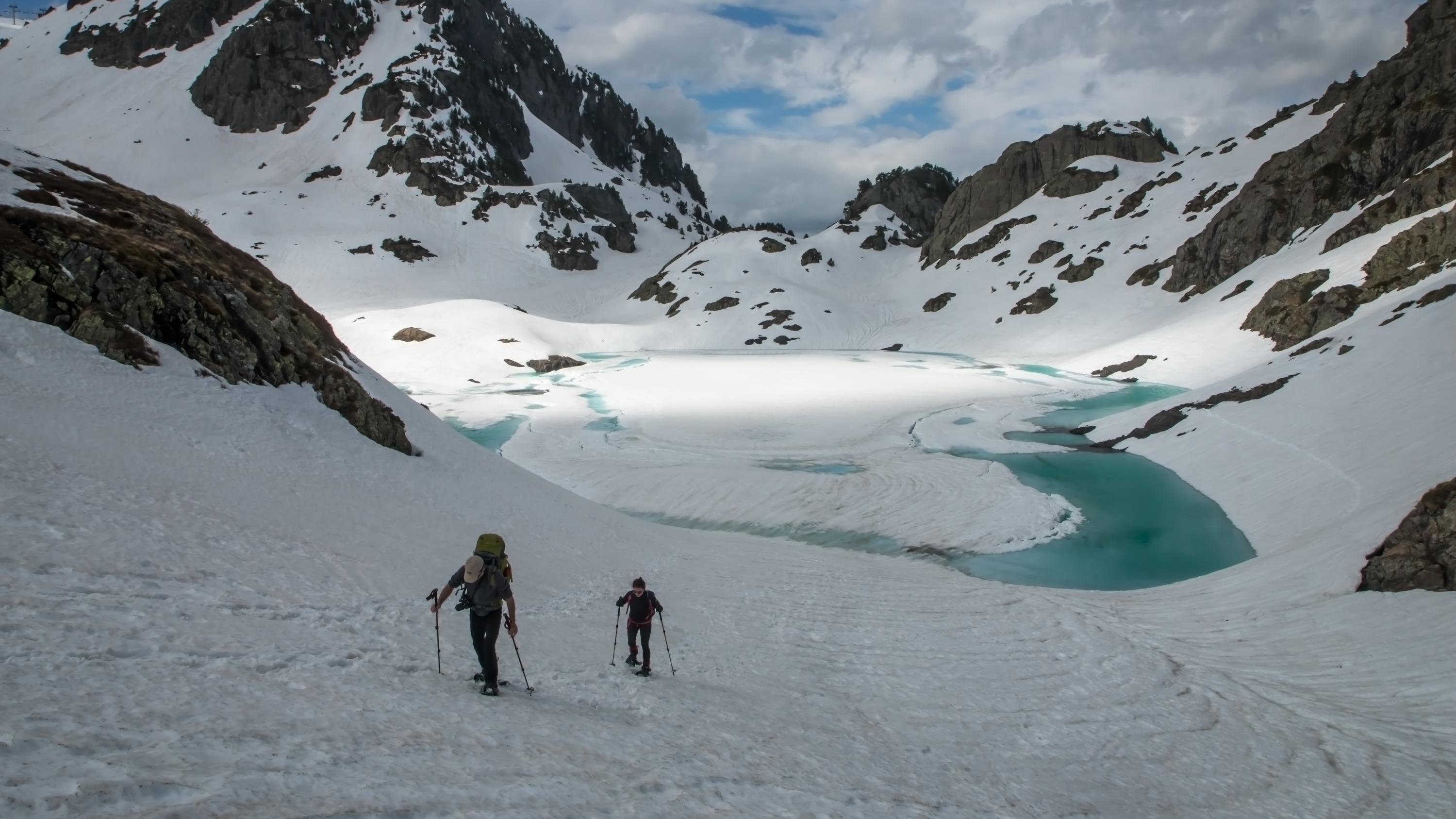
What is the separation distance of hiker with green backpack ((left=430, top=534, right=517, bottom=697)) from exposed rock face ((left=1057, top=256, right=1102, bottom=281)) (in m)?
99.7

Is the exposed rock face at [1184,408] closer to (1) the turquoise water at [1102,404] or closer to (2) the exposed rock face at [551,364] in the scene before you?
(1) the turquoise water at [1102,404]

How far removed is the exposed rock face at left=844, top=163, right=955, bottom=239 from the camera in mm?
161875

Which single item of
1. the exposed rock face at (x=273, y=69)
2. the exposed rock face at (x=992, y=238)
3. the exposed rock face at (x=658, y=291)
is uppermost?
the exposed rock face at (x=273, y=69)

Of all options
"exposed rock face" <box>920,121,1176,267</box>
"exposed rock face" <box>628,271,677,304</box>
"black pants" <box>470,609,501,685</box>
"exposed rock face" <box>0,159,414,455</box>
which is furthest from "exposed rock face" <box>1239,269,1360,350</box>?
"exposed rock face" <box>628,271,677,304</box>

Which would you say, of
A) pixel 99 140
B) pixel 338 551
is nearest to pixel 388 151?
pixel 99 140

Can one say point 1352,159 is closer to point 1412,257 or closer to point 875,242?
point 1412,257

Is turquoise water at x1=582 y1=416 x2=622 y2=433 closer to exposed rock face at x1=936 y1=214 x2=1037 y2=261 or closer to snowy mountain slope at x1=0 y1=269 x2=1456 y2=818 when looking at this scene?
snowy mountain slope at x1=0 y1=269 x2=1456 y2=818

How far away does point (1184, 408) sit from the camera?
36625 millimetres

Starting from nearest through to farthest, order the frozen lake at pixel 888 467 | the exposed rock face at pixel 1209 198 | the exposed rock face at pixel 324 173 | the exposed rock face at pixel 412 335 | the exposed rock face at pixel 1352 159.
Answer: the frozen lake at pixel 888 467 → the exposed rock face at pixel 1352 159 → the exposed rock face at pixel 412 335 → the exposed rock face at pixel 1209 198 → the exposed rock face at pixel 324 173

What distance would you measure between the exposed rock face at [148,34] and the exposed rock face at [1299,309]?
222037mm

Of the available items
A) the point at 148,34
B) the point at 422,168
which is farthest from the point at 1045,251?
the point at 148,34

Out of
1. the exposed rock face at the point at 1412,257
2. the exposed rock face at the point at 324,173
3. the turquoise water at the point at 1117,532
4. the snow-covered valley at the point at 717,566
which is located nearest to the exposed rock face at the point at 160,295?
the snow-covered valley at the point at 717,566

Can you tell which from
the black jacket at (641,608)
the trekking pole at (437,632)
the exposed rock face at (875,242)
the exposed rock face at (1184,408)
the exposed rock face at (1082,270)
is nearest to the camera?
the trekking pole at (437,632)

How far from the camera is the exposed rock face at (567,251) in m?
148
